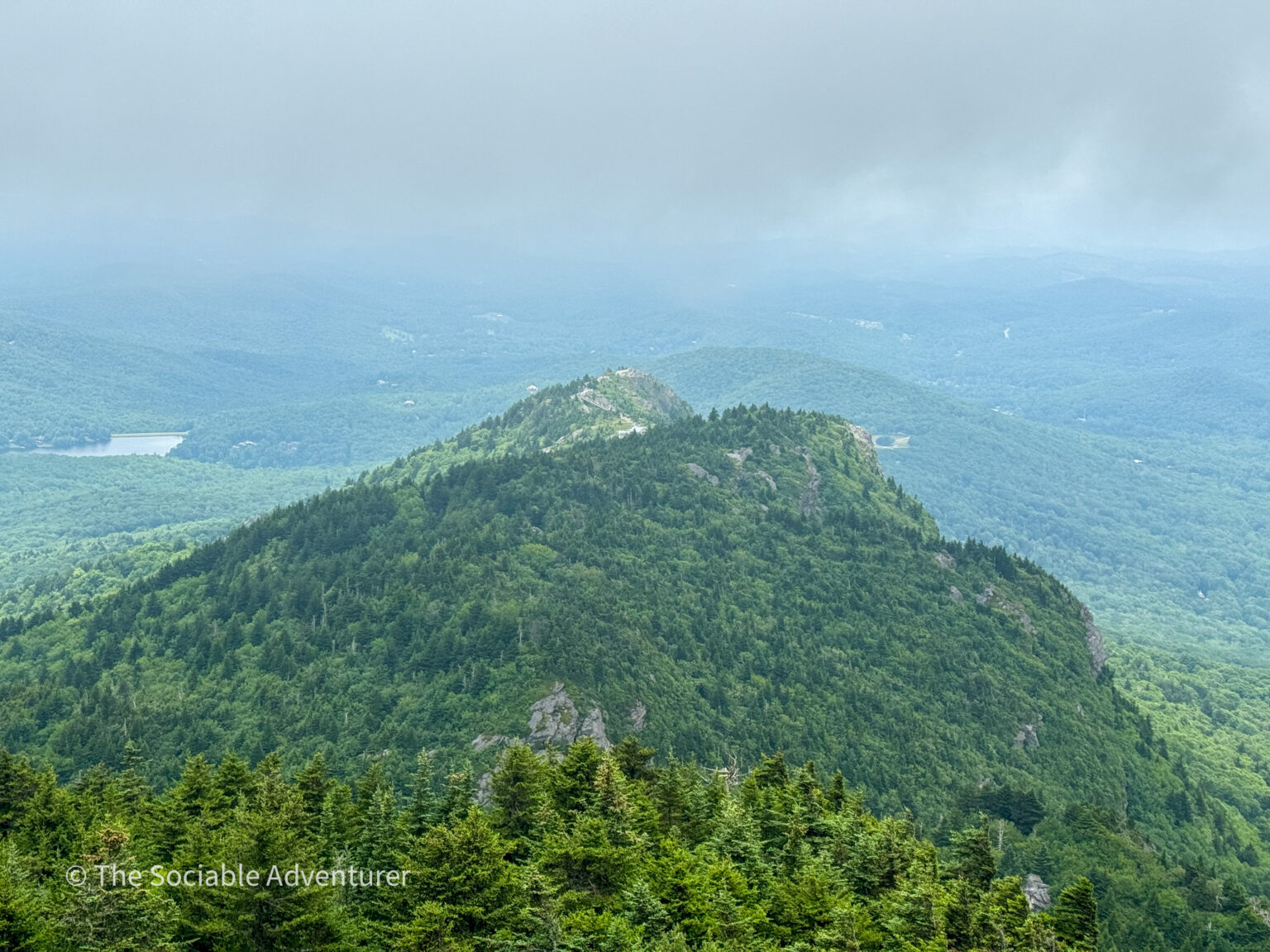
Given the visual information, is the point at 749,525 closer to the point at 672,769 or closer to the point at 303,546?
the point at 303,546

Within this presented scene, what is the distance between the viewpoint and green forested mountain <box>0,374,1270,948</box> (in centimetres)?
9556

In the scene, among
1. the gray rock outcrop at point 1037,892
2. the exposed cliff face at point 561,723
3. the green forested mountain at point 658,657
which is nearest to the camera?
the gray rock outcrop at point 1037,892

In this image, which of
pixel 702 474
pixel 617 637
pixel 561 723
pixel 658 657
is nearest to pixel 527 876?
pixel 561 723

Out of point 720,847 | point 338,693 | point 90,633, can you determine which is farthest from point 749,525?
point 720,847

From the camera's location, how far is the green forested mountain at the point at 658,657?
95562 mm

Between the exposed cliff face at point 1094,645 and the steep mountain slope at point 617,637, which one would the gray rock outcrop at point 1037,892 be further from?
the exposed cliff face at point 1094,645

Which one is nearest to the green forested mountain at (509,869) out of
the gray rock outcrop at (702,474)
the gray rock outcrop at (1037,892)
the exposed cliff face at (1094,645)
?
the gray rock outcrop at (1037,892)

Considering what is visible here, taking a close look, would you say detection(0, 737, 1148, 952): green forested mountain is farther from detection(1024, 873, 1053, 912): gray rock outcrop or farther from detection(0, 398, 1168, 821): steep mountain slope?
detection(0, 398, 1168, 821): steep mountain slope

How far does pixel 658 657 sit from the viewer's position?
365 feet

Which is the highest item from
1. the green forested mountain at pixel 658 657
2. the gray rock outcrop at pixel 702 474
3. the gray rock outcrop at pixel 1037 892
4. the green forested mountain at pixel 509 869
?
the gray rock outcrop at pixel 702 474

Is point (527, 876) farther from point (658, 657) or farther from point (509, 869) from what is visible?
point (658, 657)

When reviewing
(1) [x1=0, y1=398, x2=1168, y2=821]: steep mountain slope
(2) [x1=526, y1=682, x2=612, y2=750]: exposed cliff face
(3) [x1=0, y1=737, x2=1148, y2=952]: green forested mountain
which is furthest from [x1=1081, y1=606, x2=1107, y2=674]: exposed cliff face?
(3) [x1=0, y1=737, x2=1148, y2=952]: green forested mountain

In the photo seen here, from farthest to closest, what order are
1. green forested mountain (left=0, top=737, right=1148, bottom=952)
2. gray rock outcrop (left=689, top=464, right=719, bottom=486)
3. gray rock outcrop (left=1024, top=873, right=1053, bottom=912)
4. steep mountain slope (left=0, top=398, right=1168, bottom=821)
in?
gray rock outcrop (left=689, top=464, right=719, bottom=486) < steep mountain slope (left=0, top=398, right=1168, bottom=821) < gray rock outcrop (left=1024, top=873, right=1053, bottom=912) < green forested mountain (left=0, top=737, right=1148, bottom=952)

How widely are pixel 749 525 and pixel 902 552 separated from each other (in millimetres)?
20328
